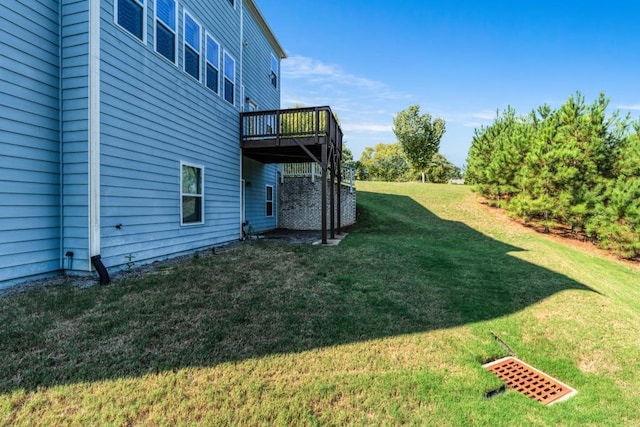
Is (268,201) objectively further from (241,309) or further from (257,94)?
(241,309)

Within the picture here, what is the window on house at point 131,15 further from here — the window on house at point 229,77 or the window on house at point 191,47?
the window on house at point 229,77

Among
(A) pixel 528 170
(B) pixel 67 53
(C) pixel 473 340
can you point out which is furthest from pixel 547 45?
(B) pixel 67 53

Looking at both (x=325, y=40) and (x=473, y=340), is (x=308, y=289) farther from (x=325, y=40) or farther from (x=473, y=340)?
(x=325, y=40)

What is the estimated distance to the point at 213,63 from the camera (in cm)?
747

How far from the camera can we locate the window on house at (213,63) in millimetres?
7273

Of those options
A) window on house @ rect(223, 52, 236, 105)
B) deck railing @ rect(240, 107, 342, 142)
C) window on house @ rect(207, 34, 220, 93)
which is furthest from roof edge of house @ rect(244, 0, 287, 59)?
deck railing @ rect(240, 107, 342, 142)

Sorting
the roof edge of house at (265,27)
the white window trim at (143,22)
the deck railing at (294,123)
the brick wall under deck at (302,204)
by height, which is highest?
the roof edge of house at (265,27)

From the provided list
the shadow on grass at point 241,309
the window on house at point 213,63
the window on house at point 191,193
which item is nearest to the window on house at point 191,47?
the window on house at point 213,63

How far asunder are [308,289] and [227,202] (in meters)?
4.64

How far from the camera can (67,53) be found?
4.34 m

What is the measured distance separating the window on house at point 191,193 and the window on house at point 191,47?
2042 mm

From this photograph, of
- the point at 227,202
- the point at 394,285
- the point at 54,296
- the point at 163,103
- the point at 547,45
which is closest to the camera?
the point at 54,296

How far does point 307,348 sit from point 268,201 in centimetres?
969

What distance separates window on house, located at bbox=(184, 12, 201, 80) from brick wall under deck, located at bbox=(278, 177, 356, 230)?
259 inches
